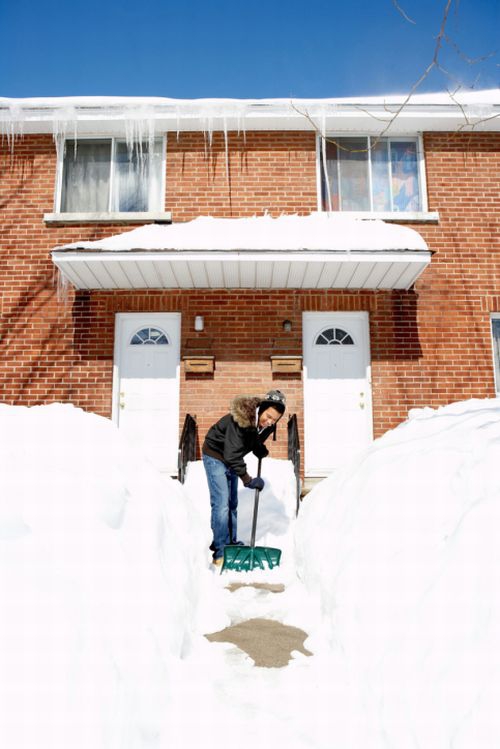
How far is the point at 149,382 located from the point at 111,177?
3349 millimetres

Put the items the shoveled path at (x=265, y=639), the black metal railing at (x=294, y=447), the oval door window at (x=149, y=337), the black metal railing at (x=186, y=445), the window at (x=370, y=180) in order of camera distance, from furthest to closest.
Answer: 1. the window at (x=370, y=180)
2. the oval door window at (x=149, y=337)
3. the black metal railing at (x=186, y=445)
4. the black metal railing at (x=294, y=447)
5. the shoveled path at (x=265, y=639)

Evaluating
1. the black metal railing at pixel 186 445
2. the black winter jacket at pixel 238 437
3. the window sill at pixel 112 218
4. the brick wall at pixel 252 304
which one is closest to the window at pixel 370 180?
the brick wall at pixel 252 304

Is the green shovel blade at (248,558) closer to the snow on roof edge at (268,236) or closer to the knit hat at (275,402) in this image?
the knit hat at (275,402)

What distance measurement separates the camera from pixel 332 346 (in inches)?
301

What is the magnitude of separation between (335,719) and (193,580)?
1.40 m

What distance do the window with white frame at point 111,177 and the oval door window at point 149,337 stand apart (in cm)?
193

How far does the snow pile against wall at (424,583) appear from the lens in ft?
5.04

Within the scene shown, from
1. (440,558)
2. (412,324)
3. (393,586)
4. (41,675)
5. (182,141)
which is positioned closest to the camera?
(41,675)

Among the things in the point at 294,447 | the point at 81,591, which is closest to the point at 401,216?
the point at 294,447

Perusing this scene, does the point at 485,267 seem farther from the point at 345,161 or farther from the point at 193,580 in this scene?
the point at 193,580

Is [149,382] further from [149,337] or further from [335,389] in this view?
[335,389]

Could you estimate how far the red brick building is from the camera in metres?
7.43

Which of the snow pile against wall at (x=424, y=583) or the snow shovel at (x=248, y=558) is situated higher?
the snow pile against wall at (x=424, y=583)

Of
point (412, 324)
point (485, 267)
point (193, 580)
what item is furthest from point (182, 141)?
point (193, 580)
